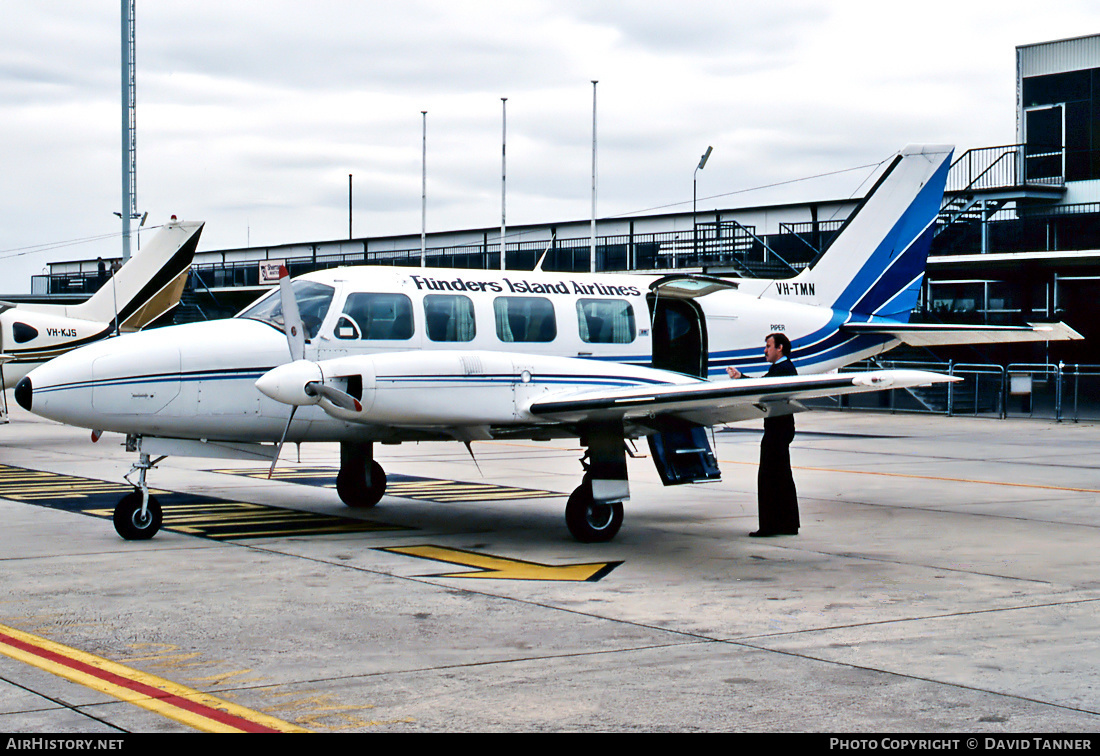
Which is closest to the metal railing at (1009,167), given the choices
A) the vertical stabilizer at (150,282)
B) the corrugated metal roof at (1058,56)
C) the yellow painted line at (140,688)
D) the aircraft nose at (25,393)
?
the corrugated metal roof at (1058,56)

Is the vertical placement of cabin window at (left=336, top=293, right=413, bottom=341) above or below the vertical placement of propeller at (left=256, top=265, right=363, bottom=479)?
above

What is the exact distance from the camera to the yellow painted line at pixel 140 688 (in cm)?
596

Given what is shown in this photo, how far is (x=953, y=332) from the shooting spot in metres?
15.8

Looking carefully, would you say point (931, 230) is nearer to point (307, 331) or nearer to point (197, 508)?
point (307, 331)

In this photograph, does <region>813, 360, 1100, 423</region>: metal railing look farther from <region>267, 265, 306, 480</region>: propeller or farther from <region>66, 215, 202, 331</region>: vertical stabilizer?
<region>267, 265, 306, 480</region>: propeller

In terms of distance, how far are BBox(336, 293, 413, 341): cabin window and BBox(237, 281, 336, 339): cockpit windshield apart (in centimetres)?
24

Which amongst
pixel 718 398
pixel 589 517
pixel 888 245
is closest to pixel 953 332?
pixel 888 245

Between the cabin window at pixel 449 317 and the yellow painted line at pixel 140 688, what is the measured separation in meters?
5.83

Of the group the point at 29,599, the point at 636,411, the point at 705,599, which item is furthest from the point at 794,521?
the point at 29,599

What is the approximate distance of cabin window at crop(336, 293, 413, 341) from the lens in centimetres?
1245

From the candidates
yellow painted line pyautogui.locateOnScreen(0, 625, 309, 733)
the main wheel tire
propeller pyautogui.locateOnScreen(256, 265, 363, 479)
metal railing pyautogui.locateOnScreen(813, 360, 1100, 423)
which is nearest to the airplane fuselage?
propeller pyautogui.locateOnScreen(256, 265, 363, 479)

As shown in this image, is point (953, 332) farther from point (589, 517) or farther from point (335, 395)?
point (335, 395)

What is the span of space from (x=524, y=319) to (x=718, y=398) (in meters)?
2.86

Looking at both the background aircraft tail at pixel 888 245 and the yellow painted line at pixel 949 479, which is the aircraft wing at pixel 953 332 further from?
the yellow painted line at pixel 949 479
